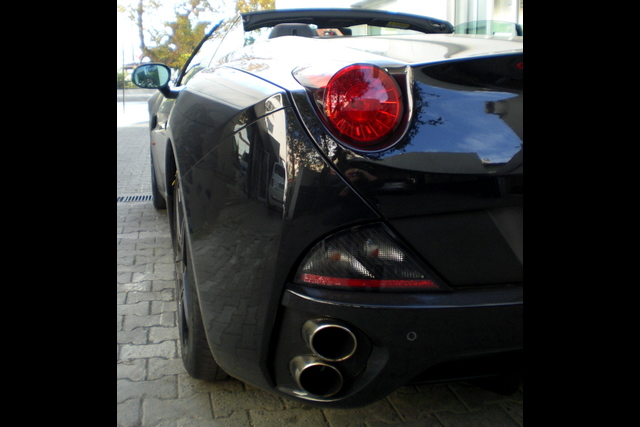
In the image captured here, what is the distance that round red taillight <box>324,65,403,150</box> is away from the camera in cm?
153

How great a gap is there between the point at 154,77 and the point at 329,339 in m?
2.07

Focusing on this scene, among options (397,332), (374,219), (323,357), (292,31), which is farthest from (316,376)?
(292,31)

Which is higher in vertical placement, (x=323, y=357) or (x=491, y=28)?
(x=491, y=28)

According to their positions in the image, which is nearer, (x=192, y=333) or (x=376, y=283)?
(x=376, y=283)

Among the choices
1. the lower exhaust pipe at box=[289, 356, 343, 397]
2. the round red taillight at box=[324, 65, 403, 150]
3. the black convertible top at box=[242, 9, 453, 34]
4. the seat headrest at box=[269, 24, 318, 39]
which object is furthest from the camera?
the black convertible top at box=[242, 9, 453, 34]

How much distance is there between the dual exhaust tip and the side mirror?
1789 mm

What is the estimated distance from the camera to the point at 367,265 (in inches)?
62.4

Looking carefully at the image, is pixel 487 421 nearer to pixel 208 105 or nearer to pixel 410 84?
pixel 410 84

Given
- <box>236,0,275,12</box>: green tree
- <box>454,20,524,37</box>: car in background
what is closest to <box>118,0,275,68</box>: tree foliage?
<box>236,0,275,12</box>: green tree

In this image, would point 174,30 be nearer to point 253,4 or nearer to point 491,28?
point 253,4

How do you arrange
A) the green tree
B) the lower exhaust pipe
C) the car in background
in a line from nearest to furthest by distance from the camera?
the lower exhaust pipe
the car in background
the green tree

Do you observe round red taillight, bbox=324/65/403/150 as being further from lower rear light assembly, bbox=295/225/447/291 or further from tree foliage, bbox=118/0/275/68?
tree foliage, bbox=118/0/275/68

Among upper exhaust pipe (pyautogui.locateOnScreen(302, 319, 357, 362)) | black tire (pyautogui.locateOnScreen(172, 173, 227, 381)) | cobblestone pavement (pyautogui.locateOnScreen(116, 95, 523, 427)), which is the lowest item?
cobblestone pavement (pyautogui.locateOnScreen(116, 95, 523, 427))
